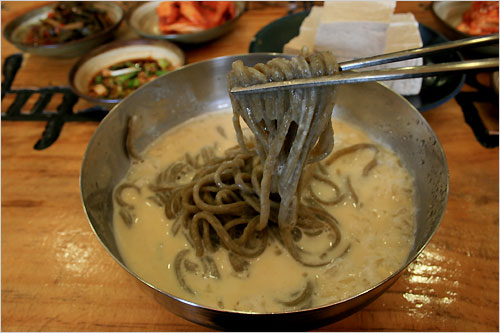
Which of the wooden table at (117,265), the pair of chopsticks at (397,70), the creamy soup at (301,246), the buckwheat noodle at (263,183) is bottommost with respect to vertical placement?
the wooden table at (117,265)

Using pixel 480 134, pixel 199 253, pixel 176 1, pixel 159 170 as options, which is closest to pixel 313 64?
pixel 199 253

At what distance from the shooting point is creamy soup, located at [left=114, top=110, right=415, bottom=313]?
134 cm

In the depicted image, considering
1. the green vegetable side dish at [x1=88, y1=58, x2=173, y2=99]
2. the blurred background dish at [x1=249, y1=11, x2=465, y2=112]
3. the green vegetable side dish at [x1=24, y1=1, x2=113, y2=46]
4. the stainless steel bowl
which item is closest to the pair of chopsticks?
the stainless steel bowl

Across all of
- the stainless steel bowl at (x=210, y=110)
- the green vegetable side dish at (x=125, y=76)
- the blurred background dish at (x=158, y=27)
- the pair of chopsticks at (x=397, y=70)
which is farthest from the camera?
the blurred background dish at (x=158, y=27)

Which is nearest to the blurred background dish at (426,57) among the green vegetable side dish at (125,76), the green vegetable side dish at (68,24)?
the green vegetable side dish at (125,76)

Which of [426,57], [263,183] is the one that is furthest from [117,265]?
[426,57]

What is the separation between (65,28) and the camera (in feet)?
9.55

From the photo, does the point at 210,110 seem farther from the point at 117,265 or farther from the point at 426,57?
the point at 426,57

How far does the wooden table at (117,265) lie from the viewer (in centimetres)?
141

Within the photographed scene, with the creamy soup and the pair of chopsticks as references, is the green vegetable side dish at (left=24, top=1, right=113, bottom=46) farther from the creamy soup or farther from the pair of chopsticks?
the pair of chopsticks

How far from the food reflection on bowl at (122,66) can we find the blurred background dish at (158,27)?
0.35ft

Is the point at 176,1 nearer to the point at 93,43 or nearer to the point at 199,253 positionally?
the point at 93,43

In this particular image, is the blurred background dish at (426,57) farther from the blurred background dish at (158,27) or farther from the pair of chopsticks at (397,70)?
the pair of chopsticks at (397,70)

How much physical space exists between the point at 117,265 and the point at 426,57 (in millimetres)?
1967
